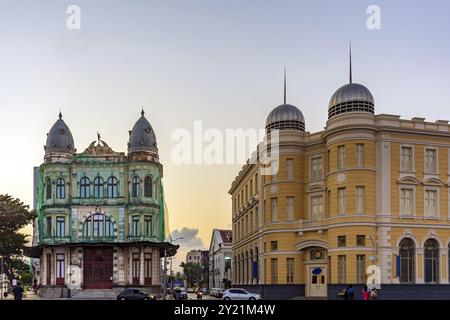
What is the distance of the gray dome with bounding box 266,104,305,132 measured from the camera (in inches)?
2618

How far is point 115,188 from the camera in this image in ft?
251

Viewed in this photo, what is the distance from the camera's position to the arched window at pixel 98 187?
7631cm

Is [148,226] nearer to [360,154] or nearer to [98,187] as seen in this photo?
[98,187]

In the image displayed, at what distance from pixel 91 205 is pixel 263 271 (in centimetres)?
2267

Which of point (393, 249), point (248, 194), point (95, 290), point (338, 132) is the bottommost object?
point (95, 290)

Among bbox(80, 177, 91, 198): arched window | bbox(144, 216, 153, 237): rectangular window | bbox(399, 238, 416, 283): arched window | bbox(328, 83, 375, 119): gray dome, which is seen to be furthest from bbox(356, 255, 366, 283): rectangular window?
bbox(80, 177, 91, 198): arched window

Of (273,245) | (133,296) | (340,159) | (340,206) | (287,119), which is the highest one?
(287,119)

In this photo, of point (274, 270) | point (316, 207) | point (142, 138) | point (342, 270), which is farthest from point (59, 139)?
point (342, 270)

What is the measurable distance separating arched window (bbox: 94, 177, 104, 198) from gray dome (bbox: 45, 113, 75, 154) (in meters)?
5.84

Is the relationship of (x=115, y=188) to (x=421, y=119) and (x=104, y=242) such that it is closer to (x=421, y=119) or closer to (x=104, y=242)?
(x=104, y=242)

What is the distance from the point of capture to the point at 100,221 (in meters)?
75.9

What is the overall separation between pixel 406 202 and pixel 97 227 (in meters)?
36.2

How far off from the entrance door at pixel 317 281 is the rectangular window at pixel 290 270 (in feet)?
5.89
